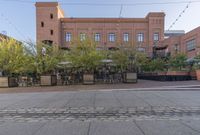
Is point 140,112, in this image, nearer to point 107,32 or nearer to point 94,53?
point 94,53

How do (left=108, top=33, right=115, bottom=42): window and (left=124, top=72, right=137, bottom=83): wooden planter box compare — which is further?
(left=108, top=33, right=115, bottom=42): window

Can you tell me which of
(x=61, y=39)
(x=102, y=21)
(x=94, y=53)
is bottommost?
(x=94, y=53)

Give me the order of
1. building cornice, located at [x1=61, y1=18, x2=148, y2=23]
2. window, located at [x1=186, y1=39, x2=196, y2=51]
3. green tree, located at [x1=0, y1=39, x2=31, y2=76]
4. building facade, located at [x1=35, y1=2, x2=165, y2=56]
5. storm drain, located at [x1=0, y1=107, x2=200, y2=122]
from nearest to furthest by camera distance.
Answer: storm drain, located at [x1=0, y1=107, x2=200, y2=122] → green tree, located at [x1=0, y1=39, x2=31, y2=76] → window, located at [x1=186, y1=39, x2=196, y2=51] → building facade, located at [x1=35, y1=2, x2=165, y2=56] → building cornice, located at [x1=61, y1=18, x2=148, y2=23]

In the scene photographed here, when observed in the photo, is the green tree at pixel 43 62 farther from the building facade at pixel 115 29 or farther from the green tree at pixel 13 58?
the building facade at pixel 115 29

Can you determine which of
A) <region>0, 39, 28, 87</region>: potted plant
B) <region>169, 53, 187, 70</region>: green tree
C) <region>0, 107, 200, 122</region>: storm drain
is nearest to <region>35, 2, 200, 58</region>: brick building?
<region>169, 53, 187, 70</region>: green tree

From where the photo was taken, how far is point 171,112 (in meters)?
8.13

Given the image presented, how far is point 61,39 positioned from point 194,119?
55.6m

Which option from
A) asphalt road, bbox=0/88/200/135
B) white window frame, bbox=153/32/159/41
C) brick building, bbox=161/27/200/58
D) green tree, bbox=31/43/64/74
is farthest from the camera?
white window frame, bbox=153/32/159/41

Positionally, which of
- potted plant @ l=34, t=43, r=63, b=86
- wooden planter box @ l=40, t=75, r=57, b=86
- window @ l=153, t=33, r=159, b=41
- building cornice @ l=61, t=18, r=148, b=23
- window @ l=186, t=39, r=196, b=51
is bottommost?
wooden planter box @ l=40, t=75, r=57, b=86

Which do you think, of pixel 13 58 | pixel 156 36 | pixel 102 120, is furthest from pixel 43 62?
pixel 156 36

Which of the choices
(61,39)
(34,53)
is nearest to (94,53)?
(34,53)

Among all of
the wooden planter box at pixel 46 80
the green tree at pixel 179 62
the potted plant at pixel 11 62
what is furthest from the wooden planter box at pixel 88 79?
the green tree at pixel 179 62

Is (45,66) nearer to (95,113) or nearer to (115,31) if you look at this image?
(95,113)

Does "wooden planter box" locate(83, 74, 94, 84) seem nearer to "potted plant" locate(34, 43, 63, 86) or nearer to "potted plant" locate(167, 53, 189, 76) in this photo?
"potted plant" locate(34, 43, 63, 86)
